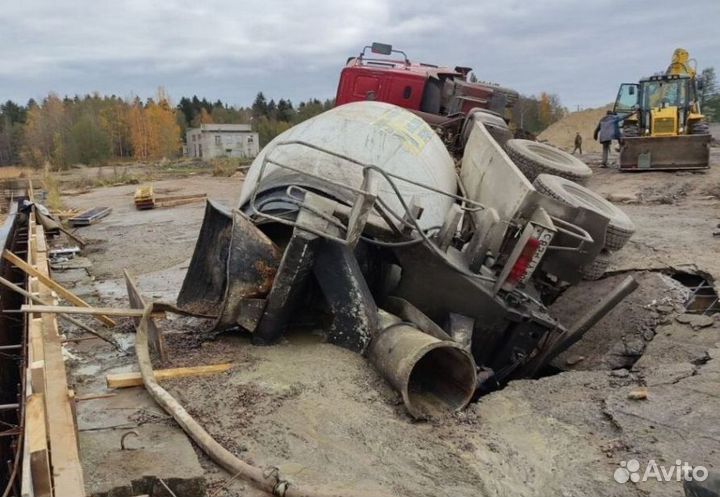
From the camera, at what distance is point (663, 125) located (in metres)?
16.3

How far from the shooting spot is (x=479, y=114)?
8523 mm

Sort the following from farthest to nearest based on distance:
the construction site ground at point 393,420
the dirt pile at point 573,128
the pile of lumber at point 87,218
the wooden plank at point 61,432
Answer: the dirt pile at point 573,128
the pile of lumber at point 87,218
the construction site ground at point 393,420
the wooden plank at point 61,432

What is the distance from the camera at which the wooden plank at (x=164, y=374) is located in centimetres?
429

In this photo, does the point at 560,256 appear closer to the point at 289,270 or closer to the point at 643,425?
the point at 643,425

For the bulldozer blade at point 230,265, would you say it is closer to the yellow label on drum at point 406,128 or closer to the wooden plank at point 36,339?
the wooden plank at point 36,339

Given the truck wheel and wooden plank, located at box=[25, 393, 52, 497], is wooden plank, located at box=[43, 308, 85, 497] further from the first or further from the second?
the truck wheel

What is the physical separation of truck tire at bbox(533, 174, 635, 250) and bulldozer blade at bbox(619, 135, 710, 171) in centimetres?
1033

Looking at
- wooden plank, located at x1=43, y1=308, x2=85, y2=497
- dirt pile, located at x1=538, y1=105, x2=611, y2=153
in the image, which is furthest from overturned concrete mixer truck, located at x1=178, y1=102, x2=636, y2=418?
dirt pile, located at x1=538, y1=105, x2=611, y2=153

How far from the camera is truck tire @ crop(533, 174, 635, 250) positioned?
5.65 m

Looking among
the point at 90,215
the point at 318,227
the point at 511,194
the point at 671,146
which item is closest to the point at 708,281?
the point at 511,194

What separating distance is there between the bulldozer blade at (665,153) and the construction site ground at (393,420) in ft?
35.2

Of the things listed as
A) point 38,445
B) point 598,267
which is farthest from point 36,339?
point 598,267

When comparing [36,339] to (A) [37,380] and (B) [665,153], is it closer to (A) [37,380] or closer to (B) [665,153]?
(A) [37,380]

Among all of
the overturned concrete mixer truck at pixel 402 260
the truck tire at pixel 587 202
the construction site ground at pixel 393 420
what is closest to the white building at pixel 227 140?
the overturned concrete mixer truck at pixel 402 260
